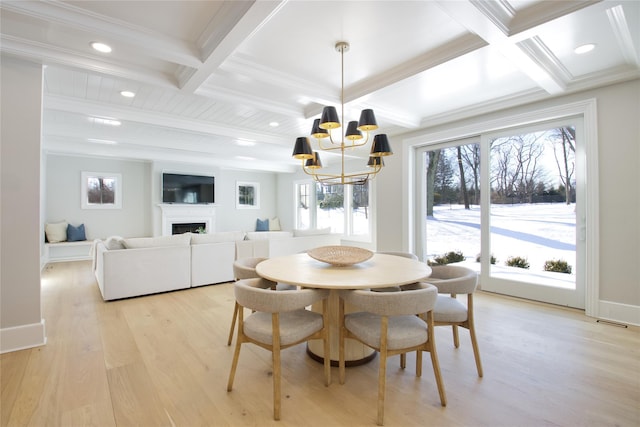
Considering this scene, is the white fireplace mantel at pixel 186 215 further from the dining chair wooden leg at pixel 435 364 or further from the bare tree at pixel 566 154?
the bare tree at pixel 566 154

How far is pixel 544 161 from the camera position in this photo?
371cm

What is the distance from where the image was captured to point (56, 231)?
6.60 meters

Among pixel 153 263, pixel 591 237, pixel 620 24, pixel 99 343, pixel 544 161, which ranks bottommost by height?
pixel 99 343

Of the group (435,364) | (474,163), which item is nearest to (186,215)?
(474,163)

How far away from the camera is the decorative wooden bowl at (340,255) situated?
2412mm

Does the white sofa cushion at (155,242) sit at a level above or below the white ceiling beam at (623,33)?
below

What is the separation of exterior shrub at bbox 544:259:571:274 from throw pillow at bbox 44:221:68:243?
899cm

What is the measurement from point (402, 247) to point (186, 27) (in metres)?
4.11

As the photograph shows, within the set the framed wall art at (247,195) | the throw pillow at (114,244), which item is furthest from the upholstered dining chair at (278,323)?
the framed wall art at (247,195)

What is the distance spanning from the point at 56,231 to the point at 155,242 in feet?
13.7

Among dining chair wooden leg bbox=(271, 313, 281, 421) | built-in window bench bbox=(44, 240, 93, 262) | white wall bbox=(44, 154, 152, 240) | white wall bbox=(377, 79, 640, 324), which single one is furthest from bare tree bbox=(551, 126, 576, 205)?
built-in window bench bbox=(44, 240, 93, 262)

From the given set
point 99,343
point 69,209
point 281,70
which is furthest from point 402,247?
point 69,209

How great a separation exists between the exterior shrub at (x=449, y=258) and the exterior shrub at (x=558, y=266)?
1.06 metres

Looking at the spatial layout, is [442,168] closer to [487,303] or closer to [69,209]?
[487,303]
